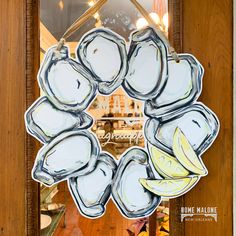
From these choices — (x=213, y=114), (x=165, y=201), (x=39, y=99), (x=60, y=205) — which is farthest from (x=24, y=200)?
(x=213, y=114)

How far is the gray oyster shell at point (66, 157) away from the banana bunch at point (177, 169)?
22 centimetres

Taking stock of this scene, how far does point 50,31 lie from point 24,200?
0.59m

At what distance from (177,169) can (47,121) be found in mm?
460

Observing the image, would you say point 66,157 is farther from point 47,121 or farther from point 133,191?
point 133,191

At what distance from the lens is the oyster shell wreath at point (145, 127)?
1027 millimetres

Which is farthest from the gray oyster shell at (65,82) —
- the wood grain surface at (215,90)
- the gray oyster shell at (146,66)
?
the wood grain surface at (215,90)

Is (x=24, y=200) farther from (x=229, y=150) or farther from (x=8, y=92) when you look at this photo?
(x=229, y=150)

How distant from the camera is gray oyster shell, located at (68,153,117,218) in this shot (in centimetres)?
105

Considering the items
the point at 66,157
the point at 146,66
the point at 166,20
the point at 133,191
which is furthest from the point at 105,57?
Result: the point at 133,191

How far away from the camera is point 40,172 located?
1025 mm

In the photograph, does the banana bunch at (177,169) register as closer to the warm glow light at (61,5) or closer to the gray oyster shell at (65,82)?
the gray oyster shell at (65,82)

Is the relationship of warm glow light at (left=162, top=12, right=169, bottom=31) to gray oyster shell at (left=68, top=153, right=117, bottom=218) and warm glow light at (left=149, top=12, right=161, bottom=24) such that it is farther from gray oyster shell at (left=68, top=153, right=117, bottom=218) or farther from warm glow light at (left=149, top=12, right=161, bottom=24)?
gray oyster shell at (left=68, top=153, right=117, bottom=218)

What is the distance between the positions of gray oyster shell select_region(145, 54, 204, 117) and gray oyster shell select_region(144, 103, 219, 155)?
2 centimetres

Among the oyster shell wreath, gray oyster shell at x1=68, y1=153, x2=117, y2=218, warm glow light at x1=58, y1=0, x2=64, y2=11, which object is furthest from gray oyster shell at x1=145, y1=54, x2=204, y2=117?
warm glow light at x1=58, y1=0, x2=64, y2=11
